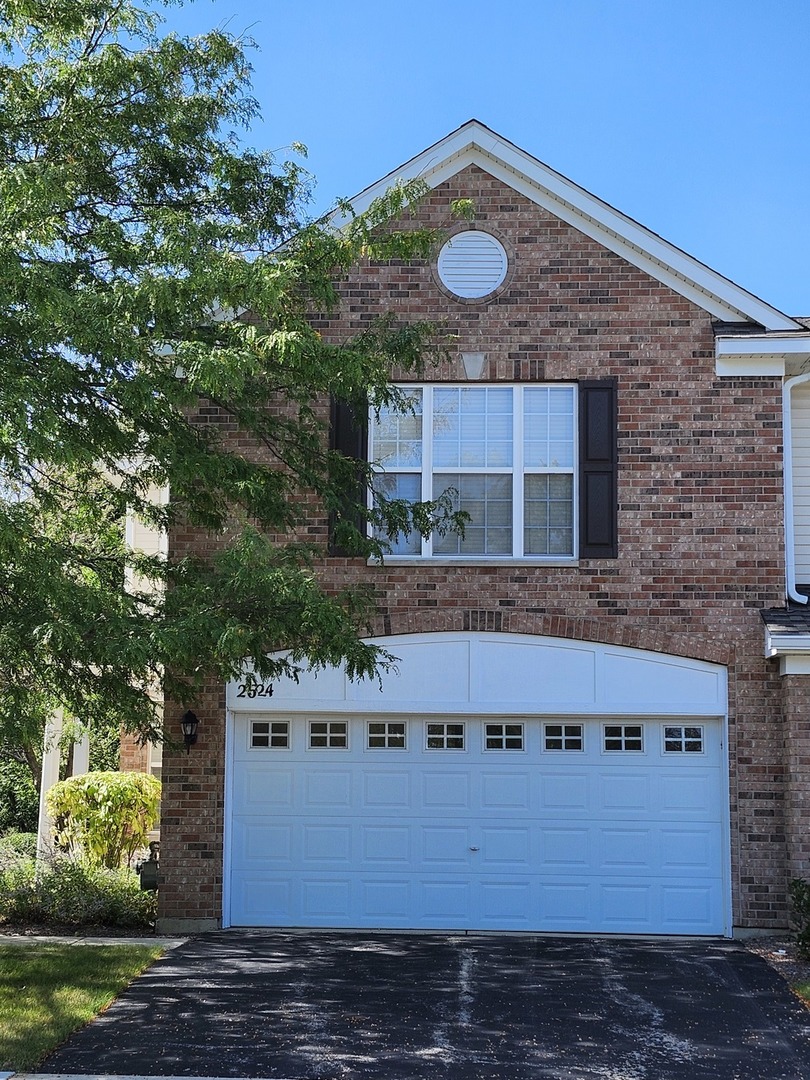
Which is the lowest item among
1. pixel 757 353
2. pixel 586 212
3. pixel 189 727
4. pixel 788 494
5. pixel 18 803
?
pixel 18 803

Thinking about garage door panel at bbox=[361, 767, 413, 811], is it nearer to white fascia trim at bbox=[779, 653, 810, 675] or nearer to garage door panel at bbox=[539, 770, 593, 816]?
garage door panel at bbox=[539, 770, 593, 816]

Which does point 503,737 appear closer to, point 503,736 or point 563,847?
point 503,736

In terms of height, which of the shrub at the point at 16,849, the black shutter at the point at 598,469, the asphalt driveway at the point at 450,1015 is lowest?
the asphalt driveway at the point at 450,1015

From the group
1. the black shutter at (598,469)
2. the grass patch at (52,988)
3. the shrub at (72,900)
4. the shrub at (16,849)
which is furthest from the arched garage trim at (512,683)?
the shrub at (16,849)

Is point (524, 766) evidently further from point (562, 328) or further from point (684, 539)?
point (562, 328)

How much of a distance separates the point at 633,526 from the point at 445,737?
2977 millimetres

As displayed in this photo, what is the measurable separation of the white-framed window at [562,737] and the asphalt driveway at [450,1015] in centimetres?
204

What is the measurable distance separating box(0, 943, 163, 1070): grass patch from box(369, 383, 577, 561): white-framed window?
4.92 metres

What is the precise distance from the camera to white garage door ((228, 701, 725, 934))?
12.7m

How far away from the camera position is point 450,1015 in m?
9.26

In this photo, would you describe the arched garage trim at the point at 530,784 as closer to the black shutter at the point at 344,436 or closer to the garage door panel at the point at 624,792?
the garage door panel at the point at 624,792

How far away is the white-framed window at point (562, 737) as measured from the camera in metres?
12.9

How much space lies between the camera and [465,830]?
12805mm

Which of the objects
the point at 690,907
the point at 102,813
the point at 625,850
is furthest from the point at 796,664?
the point at 102,813
